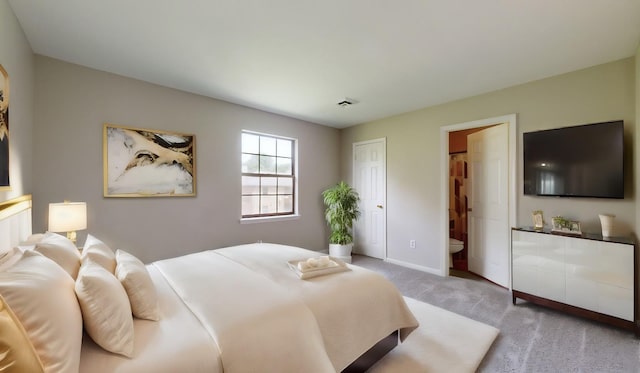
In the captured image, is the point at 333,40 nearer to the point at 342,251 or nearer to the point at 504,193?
the point at 504,193

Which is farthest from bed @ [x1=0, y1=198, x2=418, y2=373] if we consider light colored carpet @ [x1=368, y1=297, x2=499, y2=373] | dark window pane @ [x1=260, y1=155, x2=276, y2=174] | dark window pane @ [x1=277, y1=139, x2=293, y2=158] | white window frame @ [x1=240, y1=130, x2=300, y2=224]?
dark window pane @ [x1=277, y1=139, x2=293, y2=158]

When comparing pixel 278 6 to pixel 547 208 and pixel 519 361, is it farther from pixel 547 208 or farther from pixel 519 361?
pixel 547 208

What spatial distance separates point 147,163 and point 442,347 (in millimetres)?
3444

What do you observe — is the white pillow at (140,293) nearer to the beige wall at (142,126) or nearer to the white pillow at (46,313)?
the white pillow at (46,313)

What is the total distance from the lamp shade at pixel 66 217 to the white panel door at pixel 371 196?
3.86m

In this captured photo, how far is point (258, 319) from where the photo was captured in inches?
50.1

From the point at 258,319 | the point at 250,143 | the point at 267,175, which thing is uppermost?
the point at 250,143

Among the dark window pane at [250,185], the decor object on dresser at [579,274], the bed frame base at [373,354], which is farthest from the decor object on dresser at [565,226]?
the dark window pane at [250,185]

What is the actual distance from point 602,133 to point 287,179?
3863mm

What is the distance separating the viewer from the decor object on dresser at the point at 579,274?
2.21 m

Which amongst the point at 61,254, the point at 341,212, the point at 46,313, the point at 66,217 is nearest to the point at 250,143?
the point at 341,212

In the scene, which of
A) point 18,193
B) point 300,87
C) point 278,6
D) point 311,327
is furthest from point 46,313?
point 300,87

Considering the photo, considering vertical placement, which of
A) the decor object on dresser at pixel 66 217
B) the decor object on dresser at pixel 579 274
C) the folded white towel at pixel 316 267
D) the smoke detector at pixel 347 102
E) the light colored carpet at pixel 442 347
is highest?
the smoke detector at pixel 347 102

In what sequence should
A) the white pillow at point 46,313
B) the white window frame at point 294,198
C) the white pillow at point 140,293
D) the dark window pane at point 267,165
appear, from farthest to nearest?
the dark window pane at point 267,165
the white window frame at point 294,198
the white pillow at point 140,293
the white pillow at point 46,313
